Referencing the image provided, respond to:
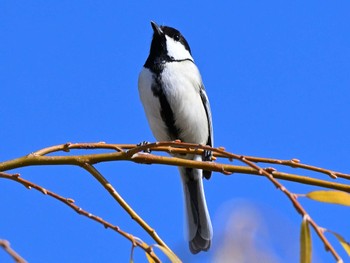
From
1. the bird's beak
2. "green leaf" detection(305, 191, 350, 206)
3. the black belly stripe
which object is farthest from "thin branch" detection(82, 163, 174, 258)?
the bird's beak

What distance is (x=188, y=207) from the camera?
394 centimetres

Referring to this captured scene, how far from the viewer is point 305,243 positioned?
1118 mm

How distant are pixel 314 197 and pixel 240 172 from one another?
20 cm

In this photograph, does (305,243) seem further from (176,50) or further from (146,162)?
(176,50)

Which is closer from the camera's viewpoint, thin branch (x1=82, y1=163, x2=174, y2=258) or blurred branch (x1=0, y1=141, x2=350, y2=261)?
blurred branch (x1=0, y1=141, x2=350, y2=261)

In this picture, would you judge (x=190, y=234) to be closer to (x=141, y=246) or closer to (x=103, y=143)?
(x=103, y=143)

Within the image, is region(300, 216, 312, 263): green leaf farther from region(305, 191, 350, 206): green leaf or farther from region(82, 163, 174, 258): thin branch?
region(82, 163, 174, 258): thin branch

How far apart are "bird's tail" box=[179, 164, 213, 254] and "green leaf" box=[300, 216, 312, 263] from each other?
2.34 metres

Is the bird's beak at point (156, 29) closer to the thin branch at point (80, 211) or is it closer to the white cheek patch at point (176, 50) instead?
the white cheek patch at point (176, 50)

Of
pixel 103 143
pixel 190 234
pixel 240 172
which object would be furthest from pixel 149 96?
→ pixel 240 172

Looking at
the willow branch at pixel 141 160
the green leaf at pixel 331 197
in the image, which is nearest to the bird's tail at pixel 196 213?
the willow branch at pixel 141 160

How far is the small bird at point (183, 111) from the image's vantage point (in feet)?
12.3

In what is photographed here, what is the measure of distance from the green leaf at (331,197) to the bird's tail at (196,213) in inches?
87.3

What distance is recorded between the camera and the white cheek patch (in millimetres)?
4191
